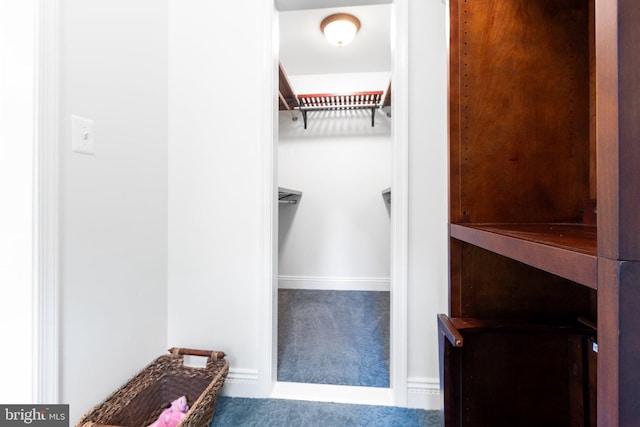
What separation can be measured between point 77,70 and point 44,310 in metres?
0.72

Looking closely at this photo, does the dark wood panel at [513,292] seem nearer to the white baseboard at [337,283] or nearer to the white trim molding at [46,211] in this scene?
the white trim molding at [46,211]

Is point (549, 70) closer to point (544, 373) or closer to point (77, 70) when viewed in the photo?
point (544, 373)

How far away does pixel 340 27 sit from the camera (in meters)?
1.75

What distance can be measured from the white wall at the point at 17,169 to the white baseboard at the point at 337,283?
2056 millimetres

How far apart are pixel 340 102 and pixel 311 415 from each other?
7.39ft

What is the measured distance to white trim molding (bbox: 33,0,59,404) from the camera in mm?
738

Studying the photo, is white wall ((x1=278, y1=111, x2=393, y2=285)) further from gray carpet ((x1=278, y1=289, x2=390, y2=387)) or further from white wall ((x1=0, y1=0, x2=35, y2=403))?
white wall ((x1=0, y1=0, x2=35, y2=403))

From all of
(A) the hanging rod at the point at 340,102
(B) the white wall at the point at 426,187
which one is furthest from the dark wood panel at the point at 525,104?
(A) the hanging rod at the point at 340,102

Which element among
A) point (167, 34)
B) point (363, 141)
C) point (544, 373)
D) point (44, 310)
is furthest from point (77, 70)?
point (363, 141)

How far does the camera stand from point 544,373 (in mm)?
699

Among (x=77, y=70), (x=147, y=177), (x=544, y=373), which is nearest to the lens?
(x=544, y=373)

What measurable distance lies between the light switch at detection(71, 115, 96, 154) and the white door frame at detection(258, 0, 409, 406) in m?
0.59

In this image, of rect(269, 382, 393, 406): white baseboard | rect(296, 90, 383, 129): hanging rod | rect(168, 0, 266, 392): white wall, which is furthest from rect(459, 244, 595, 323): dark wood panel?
rect(296, 90, 383, 129): hanging rod

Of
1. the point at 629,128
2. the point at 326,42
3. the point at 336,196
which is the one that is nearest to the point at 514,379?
the point at 629,128
